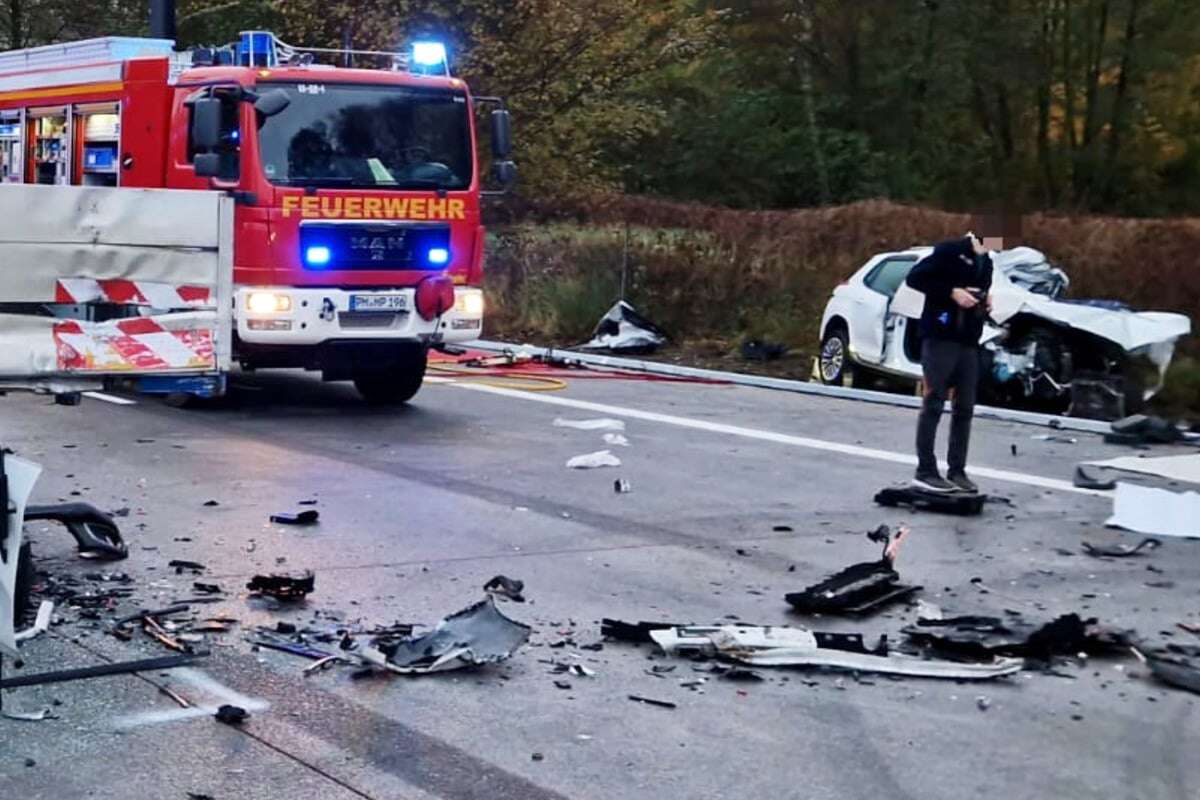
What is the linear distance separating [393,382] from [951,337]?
6.05m

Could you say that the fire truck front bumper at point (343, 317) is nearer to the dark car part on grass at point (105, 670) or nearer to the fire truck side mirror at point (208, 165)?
the fire truck side mirror at point (208, 165)

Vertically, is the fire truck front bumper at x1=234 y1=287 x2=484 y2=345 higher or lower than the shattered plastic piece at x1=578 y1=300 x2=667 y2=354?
higher

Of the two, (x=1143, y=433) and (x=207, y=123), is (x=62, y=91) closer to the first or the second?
(x=207, y=123)

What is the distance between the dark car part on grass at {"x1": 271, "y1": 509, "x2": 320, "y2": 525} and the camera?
9.21m

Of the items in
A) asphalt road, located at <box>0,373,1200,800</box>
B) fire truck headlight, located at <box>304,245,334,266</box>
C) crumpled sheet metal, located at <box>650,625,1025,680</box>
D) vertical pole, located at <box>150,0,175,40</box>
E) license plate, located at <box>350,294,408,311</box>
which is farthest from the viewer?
vertical pole, located at <box>150,0,175,40</box>

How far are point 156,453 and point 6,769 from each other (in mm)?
6624

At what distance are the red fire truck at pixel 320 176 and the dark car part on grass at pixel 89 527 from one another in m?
5.07

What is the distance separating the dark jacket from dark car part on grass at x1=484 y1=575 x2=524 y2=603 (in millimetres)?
3775

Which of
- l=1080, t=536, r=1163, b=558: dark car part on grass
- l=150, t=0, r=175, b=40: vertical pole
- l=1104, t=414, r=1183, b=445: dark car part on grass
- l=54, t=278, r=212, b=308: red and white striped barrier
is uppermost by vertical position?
l=150, t=0, r=175, b=40: vertical pole

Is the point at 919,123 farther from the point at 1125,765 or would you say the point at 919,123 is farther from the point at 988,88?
the point at 1125,765

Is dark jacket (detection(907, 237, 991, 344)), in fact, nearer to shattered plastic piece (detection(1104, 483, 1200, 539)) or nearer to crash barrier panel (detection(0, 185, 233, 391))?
shattered plastic piece (detection(1104, 483, 1200, 539))

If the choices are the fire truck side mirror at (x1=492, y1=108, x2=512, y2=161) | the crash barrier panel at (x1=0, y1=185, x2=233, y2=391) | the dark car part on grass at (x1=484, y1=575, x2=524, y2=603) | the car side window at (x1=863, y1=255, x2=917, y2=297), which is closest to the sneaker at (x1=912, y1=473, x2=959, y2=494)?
the dark car part on grass at (x1=484, y1=575, x2=524, y2=603)

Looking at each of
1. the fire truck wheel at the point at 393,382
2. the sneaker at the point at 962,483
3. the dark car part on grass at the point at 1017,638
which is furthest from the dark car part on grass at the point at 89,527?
the fire truck wheel at the point at 393,382

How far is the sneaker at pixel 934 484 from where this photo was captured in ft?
34.0
